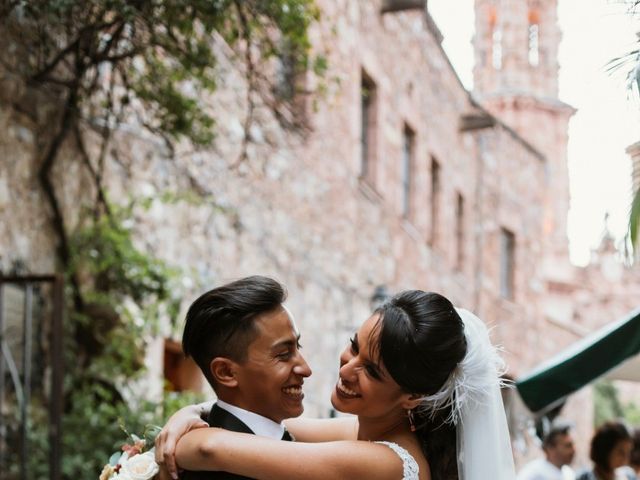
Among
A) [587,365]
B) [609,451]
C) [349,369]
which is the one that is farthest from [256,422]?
[609,451]

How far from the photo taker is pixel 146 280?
8328mm

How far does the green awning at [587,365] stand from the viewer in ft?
21.4

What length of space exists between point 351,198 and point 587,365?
6937 mm

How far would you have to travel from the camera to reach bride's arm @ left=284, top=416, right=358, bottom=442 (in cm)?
356

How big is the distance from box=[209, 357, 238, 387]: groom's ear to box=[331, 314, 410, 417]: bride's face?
11.8 inches

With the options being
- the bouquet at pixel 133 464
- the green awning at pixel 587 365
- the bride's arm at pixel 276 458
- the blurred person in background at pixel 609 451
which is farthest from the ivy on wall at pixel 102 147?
the bride's arm at pixel 276 458

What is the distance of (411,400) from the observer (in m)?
3.23

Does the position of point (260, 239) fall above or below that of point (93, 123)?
below

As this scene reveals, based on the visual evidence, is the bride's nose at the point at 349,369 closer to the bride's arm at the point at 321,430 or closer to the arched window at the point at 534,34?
the bride's arm at the point at 321,430

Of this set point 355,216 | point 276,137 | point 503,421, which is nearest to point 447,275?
point 355,216

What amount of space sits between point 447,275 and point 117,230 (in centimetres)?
1033

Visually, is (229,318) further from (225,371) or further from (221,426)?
(221,426)

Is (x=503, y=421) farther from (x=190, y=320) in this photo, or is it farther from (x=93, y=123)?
(x=93, y=123)

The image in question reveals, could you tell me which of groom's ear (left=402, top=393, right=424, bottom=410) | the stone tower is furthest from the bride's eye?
the stone tower
